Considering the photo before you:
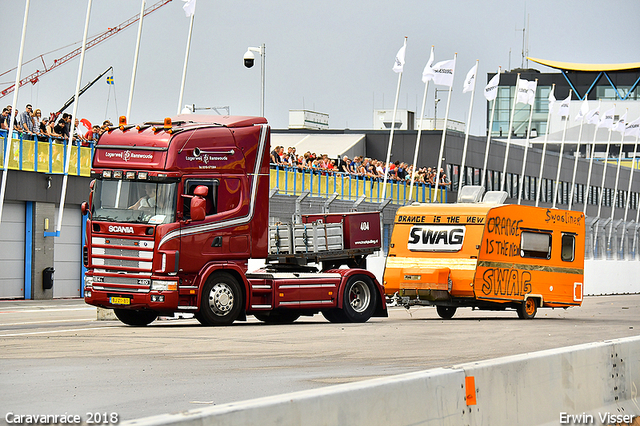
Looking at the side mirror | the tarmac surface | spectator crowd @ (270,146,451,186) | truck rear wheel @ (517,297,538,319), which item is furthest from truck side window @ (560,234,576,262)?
spectator crowd @ (270,146,451,186)

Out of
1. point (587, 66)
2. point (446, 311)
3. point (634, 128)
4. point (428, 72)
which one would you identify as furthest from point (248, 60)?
point (587, 66)

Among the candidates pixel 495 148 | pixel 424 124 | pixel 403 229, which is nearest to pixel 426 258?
pixel 403 229

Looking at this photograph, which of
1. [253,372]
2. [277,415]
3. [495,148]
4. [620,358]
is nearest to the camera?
[277,415]

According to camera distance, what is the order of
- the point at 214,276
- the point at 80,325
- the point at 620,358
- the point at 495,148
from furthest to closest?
the point at 495,148 → the point at 80,325 → the point at 214,276 → the point at 620,358

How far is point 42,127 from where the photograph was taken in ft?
109

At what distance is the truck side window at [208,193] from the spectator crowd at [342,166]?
56.0 ft

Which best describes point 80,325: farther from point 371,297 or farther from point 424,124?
point 424,124

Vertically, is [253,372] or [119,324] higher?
[253,372]

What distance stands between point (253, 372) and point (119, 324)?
10.2m

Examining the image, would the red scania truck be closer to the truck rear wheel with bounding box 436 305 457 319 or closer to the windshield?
the windshield

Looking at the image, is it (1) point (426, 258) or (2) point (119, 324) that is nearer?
(2) point (119, 324)

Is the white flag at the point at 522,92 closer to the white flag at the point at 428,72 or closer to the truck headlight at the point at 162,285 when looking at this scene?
the white flag at the point at 428,72

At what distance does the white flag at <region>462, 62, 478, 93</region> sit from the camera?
49500 millimetres

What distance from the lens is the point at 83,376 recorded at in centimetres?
1101
